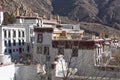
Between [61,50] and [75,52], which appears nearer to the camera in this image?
[75,52]

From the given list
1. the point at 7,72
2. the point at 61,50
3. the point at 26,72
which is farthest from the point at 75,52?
the point at 7,72

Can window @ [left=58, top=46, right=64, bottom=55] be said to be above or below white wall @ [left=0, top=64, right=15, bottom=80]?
above

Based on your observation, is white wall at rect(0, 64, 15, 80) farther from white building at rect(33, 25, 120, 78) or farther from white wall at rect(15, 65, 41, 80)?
white building at rect(33, 25, 120, 78)

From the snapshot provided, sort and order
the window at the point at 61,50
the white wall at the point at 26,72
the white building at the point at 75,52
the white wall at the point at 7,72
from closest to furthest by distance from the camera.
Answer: the white wall at the point at 7,72 → the white wall at the point at 26,72 → the white building at the point at 75,52 → the window at the point at 61,50

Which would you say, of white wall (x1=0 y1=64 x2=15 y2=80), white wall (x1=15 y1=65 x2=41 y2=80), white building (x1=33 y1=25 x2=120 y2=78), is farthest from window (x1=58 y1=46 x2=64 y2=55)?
white wall (x1=0 y1=64 x2=15 y2=80)

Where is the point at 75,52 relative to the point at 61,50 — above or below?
below

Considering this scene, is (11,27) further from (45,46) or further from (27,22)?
(45,46)

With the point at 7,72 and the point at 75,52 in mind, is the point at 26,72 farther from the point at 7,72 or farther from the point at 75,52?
the point at 75,52

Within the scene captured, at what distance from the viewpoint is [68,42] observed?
41062mm

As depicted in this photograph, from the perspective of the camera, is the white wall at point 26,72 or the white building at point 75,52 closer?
the white wall at point 26,72

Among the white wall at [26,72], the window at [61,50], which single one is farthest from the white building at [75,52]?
the white wall at [26,72]

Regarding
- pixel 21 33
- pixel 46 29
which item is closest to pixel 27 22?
pixel 21 33

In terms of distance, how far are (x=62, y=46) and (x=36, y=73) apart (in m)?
6.99

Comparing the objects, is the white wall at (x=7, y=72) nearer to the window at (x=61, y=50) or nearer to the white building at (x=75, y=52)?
the white building at (x=75, y=52)
